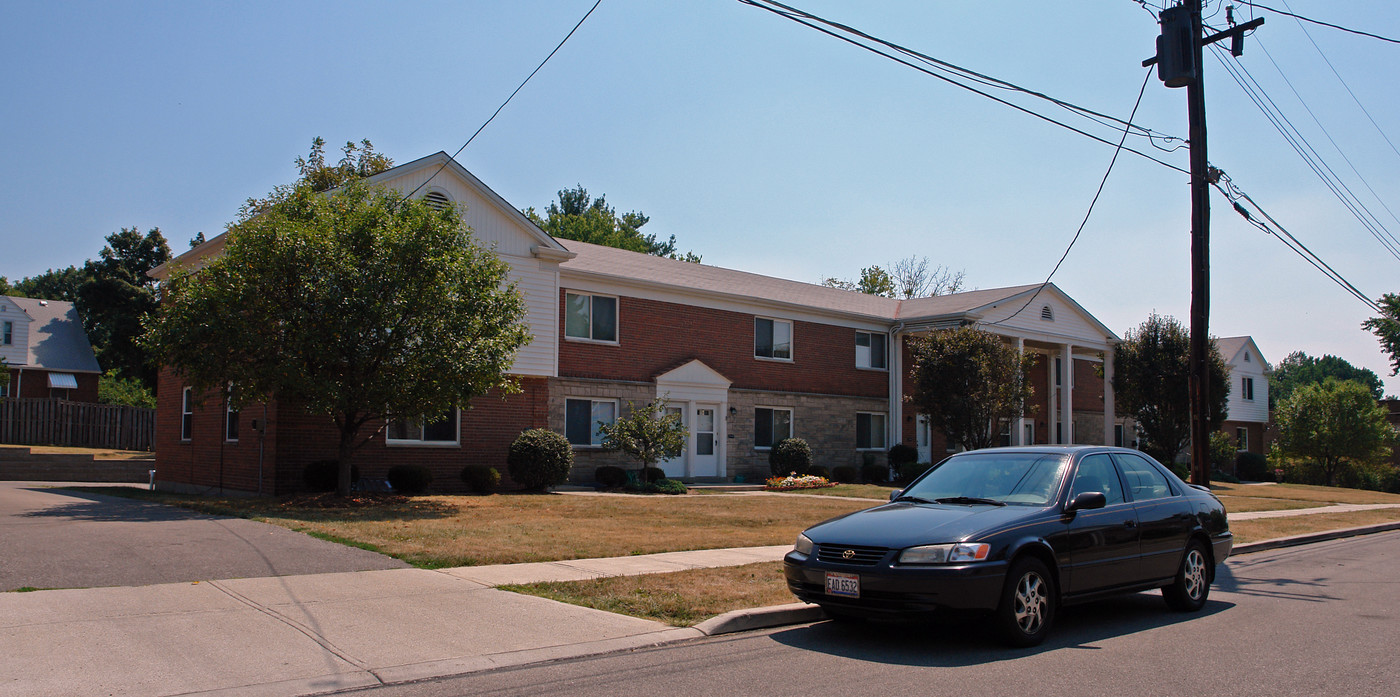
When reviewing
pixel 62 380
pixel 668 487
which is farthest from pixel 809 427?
pixel 62 380

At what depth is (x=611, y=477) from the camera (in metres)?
23.7

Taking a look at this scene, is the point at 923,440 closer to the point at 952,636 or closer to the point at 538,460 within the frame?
the point at 538,460

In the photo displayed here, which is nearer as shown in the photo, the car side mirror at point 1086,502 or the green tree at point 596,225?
the car side mirror at point 1086,502

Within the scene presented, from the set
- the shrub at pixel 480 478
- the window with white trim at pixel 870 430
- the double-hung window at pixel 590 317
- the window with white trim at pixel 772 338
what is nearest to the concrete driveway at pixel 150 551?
the shrub at pixel 480 478

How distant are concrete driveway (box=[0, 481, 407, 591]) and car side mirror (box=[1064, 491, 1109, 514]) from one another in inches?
260

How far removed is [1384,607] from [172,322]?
17291 mm

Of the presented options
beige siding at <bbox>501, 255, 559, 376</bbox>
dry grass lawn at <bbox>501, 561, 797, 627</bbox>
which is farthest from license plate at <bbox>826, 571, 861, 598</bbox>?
beige siding at <bbox>501, 255, 559, 376</bbox>

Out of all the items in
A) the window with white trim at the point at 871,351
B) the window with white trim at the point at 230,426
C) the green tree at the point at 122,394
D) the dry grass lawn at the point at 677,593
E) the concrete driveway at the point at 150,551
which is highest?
the window with white trim at the point at 871,351

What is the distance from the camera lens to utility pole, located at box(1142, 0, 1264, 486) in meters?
15.4

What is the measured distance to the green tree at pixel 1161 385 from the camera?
109 ft

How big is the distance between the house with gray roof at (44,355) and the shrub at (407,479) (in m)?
31.3

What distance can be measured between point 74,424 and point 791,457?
28182 mm

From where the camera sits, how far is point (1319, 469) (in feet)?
140

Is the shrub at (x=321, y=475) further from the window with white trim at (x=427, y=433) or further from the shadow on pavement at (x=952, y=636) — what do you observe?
the shadow on pavement at (x=952, y=636)
